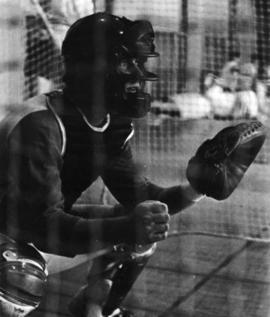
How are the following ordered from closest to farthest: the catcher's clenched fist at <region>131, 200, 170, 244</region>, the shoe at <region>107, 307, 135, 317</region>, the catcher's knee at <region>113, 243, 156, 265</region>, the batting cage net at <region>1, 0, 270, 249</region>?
the catcher's clenched fist at <region>131, 200, 170, 244</region> < the catcher's knee at <region>113, 243, 156, 265</region> < the shoe at <region>107, 307, 135, 317</region> < the batting cage net at <region>1, 0, 270, 249</region>

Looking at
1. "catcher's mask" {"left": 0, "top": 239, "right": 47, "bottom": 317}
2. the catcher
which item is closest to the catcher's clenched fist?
the catcher

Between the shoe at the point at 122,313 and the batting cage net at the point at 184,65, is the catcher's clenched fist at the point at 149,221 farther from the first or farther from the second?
the batting cage net at the point at 184,65

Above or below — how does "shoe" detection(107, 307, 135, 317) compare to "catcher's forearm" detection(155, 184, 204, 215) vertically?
below

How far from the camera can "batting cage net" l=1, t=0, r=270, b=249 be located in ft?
8.30

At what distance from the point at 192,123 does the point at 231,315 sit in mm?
901

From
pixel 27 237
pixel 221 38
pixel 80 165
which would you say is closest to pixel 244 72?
pixel 221 38

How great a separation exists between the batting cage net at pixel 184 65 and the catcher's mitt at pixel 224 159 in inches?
22.2

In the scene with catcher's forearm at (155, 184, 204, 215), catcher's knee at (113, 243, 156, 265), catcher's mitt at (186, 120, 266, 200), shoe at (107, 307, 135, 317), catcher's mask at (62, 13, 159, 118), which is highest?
catcher's mask at (62, 13, 159, 118)

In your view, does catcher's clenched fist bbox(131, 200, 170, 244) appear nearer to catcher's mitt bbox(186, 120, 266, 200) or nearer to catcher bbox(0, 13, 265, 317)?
catcher bbox(0, 13, 265, 317)

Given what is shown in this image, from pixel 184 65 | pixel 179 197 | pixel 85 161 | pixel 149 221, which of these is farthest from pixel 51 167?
pixel 184 65

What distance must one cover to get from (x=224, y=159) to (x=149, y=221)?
292 mm

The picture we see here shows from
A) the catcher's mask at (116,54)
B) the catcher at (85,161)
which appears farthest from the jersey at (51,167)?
the catcher's mask at (116,54)

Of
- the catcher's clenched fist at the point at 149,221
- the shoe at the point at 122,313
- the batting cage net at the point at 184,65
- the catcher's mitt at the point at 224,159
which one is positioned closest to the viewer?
the catcher's clenched fist at the point at 149,221

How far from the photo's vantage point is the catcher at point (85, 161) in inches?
68.7
